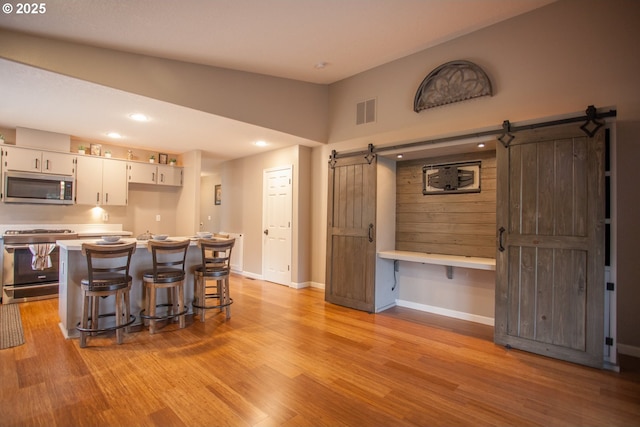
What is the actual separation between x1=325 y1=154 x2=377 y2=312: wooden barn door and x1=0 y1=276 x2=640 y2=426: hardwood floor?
0.85 metres

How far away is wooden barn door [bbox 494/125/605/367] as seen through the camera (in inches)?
110

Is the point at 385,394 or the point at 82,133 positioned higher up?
the point at 82,133

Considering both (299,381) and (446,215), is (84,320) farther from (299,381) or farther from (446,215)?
(446,215)

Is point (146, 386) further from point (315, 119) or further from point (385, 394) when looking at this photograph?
point (315, 119)

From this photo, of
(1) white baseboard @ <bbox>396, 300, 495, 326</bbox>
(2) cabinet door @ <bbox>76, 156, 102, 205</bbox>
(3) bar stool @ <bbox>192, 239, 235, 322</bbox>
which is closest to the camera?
(3) bar stool @ <bbox>192, 239, 235, 322</bbox>

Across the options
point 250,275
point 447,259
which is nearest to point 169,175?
point 250,275

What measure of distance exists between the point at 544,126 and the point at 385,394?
288 cm

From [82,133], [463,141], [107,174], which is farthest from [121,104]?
[463,141]

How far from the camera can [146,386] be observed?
7.75ft

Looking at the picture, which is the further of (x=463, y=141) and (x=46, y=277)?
(x=46, y=277)

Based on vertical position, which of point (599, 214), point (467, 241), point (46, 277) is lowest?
point (46, 277)

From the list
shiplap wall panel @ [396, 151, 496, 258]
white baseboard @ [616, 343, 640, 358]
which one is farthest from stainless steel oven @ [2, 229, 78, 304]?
white baseboard @ [616, 343, 640, 358]

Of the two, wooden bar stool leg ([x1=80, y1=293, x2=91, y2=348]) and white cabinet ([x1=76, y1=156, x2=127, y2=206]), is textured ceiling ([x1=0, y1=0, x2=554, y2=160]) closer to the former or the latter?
white cabinet ([x1=76, y1=156, x2=127, y2=206])

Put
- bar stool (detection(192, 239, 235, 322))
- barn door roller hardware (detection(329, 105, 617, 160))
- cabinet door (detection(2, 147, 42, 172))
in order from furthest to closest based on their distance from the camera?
1. cabinet door (detection(2, 147, 42, 172))
2. bar stool (detection(192, 239, 235, 322))
3. barn door roller hardware (detection(329, 105, 617, 160))
